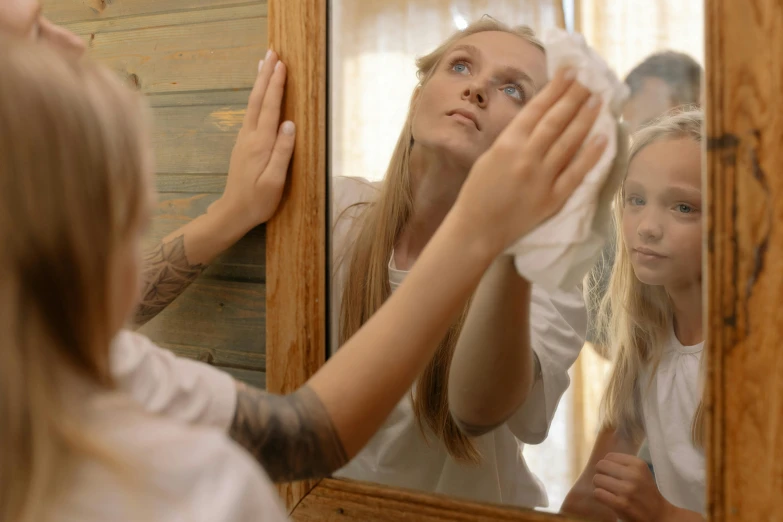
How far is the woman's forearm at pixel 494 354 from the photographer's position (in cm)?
75

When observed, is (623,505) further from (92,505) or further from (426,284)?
(92,505)

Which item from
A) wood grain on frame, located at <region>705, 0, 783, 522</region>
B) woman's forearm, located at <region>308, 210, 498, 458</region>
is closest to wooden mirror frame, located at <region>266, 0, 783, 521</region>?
wood grain on frame, located at <region>705, 0, 783, 522</region>

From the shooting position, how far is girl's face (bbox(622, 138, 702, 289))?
27.7 inches

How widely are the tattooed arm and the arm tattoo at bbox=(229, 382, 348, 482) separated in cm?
36

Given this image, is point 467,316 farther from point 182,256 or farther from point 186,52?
point 186,52

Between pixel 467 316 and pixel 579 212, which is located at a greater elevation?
pixel 579 212

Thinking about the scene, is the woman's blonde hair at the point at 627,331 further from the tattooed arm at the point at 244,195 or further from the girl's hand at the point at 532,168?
the tattooed arm at the point at 244,195

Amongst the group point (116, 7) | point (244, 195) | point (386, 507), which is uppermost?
point (116, 7)

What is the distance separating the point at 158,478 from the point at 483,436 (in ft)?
1.39

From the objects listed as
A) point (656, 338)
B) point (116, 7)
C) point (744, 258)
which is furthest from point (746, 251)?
point (116, 7)

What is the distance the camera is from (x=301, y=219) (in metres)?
0.95

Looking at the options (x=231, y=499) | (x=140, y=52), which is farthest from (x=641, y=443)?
(x=140, y=52)

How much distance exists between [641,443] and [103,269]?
0.55 meters

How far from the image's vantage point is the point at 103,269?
0.49 m
